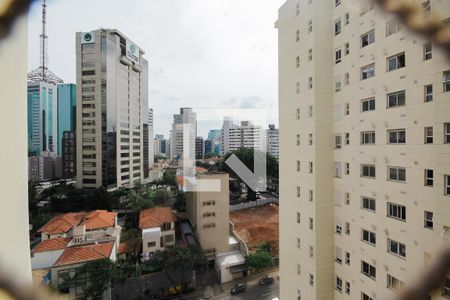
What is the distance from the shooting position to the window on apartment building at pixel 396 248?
3612 mm

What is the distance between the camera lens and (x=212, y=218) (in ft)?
36.4

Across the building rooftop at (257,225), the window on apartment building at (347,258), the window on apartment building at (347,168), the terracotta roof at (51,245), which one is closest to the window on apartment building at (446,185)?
the window on apartment building at (347,168)

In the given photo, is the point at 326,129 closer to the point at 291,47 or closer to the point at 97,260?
the point at 291,47

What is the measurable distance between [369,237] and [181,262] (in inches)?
255

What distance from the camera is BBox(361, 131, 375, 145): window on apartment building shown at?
4.17 meters

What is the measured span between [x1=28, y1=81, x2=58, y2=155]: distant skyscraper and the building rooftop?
19272 mm

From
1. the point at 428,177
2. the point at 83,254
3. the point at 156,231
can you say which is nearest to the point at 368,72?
the point at 428,177

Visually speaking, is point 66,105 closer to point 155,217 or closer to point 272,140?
point 155,217

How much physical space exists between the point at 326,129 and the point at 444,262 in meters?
5.05

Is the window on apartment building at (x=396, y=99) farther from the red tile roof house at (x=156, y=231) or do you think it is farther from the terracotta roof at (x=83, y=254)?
the red tile roof house at (x=156, y=231)

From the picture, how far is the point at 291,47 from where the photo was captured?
589 centimetres

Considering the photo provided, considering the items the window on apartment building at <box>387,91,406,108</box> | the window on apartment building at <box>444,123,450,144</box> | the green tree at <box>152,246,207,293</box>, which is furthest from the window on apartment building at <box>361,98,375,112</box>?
the green tree at <box>152,246,207,293</box>

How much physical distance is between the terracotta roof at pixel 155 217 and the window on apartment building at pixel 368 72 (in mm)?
9943

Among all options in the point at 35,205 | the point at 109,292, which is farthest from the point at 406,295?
the point at 35,205
